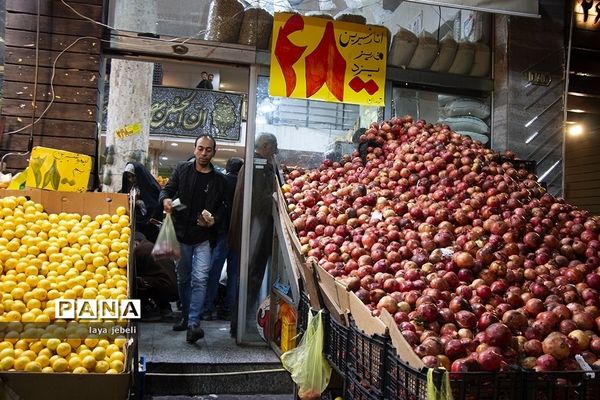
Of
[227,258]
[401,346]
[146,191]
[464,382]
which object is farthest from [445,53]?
[464,382]

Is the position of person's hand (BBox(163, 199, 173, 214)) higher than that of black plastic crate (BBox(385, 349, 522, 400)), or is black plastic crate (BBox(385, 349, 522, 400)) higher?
person's hand (BBox(163, 199, 173, 214))

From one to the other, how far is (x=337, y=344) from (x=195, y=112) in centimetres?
1102

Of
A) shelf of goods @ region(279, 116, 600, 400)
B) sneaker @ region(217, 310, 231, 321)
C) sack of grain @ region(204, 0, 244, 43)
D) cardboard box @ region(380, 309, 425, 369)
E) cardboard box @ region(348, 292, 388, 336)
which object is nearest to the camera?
cardboard box @ region(380, 309, 425, 369)

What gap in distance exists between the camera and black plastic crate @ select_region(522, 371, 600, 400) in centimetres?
199

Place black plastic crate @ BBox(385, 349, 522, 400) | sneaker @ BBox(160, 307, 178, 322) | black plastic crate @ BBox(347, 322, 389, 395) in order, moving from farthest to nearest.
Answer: sneaker @ BBox(160, 307, 178, 322) → black plastic crate @ BBox(347, 322, 389, 395) → black plastic crate @ BBox(385, 349, 522, 400)

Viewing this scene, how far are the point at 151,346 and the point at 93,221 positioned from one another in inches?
59.5

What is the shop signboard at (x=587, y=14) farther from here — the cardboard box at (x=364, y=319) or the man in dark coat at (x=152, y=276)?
the man in dark coat at (x=152, y=276)

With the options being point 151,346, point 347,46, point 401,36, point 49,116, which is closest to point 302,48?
point 347,46

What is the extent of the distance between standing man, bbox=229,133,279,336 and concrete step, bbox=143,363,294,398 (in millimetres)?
760

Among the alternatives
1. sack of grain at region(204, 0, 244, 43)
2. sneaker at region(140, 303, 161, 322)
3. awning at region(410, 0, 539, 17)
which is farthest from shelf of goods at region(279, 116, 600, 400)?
sneaker at region(140, 303, 161, 322)

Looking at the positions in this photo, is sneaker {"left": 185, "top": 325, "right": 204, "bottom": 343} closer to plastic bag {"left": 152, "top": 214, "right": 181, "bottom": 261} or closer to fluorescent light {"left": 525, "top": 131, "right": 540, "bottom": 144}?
plastic bag {"left": 152, "top": 214, "right": 181, "bottom": 261}

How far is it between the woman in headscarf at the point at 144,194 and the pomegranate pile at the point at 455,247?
2.01m

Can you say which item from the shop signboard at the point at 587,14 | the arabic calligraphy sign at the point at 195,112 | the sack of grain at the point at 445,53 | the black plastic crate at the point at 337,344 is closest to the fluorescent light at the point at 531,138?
→ the sack of grain at the point at 445,53

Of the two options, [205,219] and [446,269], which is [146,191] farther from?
[446,269]
